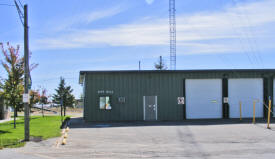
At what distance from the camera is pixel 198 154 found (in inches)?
438

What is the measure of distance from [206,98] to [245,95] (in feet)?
10.4

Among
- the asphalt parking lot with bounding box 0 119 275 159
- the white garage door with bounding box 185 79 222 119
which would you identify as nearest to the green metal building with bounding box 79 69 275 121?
the white garage door with bounding box 185 79 222 119

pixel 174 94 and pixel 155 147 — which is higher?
pixel 174 94

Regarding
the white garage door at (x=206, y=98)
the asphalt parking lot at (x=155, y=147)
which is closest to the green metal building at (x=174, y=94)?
the white garage door at (x=206, y=98)

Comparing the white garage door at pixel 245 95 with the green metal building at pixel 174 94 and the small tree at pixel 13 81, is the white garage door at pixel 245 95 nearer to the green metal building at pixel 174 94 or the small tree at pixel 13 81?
the green metal building at pixel 174 94

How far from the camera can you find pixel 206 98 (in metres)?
27.2

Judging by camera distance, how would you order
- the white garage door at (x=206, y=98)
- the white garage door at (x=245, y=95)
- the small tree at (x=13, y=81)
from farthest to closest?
the white garage door at (x=245, y=95) → the white garage door at (x=206, y=98) → the small tree at (x=13, y=81)

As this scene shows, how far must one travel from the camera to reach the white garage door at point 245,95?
27219 mm

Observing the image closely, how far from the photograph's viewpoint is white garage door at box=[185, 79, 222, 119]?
2700 cm

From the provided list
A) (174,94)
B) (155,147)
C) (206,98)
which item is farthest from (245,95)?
(155,147)

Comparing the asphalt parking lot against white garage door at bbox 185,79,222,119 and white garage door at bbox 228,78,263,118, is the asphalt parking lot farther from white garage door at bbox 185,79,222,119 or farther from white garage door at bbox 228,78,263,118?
white garage door at bbox 228,78,263,118

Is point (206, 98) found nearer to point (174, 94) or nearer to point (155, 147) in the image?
point (174, 94)

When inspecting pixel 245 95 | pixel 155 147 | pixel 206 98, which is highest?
pixel 245 95

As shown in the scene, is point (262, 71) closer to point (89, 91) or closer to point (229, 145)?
point (89, 91)
